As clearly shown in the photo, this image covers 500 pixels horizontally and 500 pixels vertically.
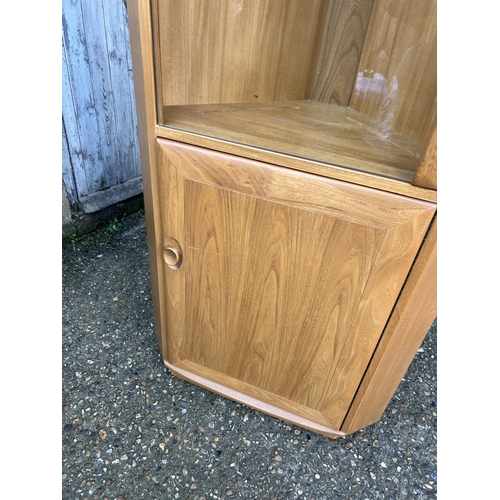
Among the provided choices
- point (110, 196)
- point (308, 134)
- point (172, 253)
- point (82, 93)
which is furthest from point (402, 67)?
point (110, 196)

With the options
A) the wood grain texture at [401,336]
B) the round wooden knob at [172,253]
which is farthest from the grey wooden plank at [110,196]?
the wood grain texture at [401,336]

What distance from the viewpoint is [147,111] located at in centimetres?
81

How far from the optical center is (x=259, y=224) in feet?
2.78

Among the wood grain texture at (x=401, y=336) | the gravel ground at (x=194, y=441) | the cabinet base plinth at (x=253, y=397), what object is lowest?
the gravel ground at (x=194, y=441)

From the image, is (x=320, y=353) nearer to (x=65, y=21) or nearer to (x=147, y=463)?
(x=147, y=463)

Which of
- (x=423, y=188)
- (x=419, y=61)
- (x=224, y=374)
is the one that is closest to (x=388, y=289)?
(x=423, y=188)

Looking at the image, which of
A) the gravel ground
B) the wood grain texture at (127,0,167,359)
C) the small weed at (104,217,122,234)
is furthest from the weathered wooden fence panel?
the wood grain texture at (127,0,167,359)

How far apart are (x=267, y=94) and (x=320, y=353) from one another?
76 cm

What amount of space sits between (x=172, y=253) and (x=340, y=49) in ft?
2.50

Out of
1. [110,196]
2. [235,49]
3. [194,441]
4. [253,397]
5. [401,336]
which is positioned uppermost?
[235,49]

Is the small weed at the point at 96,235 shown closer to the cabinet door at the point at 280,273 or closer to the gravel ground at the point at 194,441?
the gravel ground at the point at 194,441

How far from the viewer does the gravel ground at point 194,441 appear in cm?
108

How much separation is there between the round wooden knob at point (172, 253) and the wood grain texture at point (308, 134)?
311mm

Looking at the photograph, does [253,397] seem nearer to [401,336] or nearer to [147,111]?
[401,336]
